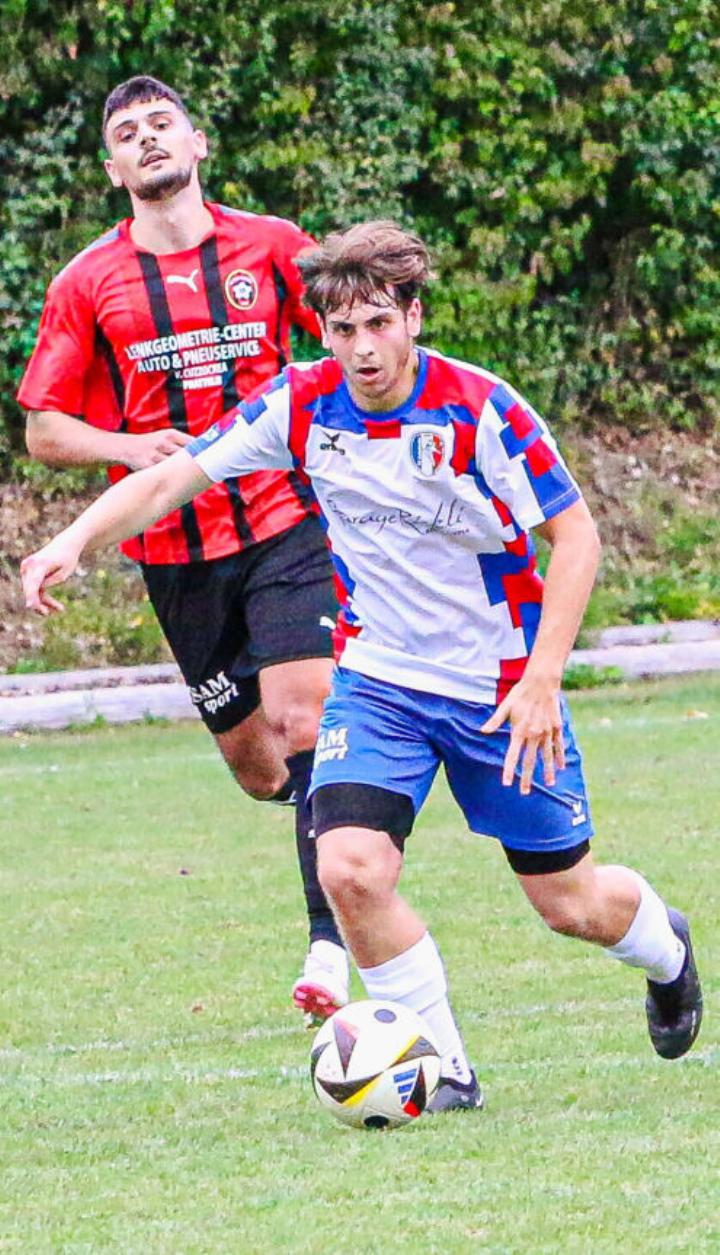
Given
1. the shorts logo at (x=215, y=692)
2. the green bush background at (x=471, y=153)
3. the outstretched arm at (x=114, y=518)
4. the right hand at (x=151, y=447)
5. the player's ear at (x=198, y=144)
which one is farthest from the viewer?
the green bush background at (x=471, y=153)

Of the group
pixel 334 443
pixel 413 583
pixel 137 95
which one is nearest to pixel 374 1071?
pixel 413 583

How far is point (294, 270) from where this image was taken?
22.8 ft

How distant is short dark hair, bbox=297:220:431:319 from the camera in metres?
5.12

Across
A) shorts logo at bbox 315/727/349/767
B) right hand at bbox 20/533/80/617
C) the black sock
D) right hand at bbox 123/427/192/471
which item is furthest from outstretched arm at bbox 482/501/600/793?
right hand at bbox 123/427/192/471

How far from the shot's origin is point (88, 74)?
16.8m

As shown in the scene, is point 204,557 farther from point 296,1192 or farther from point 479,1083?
point 296,1192

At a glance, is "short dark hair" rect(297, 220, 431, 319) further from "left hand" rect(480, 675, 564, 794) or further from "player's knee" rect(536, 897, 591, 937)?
"player's knee" rect(536, 897, 591, 937)

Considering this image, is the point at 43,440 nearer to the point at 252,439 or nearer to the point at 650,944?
the point at 252,439

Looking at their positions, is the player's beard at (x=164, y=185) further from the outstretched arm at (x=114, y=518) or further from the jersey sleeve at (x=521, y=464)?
the jersey sleeve at (x=521, y=464)

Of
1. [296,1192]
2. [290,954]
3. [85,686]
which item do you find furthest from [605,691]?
[296,1192]

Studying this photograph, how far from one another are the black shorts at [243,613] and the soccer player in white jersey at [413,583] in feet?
4.71

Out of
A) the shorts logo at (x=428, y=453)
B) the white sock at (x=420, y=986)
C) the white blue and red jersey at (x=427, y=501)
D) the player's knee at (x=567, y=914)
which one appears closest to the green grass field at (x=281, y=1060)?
the white sock at (x=420, y=986)

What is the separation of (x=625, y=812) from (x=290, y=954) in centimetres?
281

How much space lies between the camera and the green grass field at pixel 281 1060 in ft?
13.5
